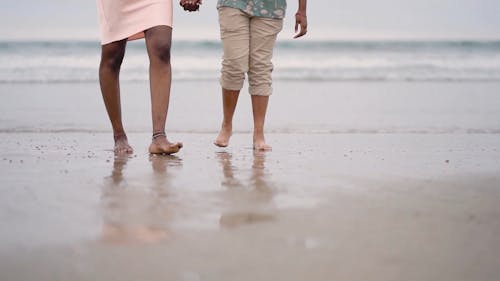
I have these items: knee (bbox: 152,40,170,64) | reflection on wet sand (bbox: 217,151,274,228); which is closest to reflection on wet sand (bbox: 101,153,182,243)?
reflection on wet sand (bbox: 217,151,274,228)

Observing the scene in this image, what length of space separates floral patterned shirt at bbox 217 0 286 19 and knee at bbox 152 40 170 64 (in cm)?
65

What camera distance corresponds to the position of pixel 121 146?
15.3ft

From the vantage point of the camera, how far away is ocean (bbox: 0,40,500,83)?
45.8 feet

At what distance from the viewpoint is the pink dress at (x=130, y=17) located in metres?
4.48

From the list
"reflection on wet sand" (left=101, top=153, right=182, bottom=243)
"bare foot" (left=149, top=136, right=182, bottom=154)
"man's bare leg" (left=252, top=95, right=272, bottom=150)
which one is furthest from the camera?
"man's bare leg" (left=252, top=95, right=272, bottom=150)

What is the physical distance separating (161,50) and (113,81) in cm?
48

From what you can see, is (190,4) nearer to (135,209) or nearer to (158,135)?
(158,135)

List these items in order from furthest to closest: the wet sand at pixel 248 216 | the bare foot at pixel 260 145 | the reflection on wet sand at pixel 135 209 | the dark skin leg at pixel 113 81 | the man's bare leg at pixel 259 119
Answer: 1. the man's bare leg at pixel 259 119
2. the bare foot at pixel 260 145
3. the dark skin leg at pixel 113 81
4. the reflection on wet sand at pixel 135 209
5. the wet sand at pixel 248 216

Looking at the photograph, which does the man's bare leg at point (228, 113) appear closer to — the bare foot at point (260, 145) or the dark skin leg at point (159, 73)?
the bare foot at point (260, 145)

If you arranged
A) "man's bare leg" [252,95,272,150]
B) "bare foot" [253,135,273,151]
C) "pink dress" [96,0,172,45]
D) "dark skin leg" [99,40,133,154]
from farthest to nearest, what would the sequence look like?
"man's bare leg" [252,95,272,150], "bare foot" [253,135,273,151], "dark skin leg" [99,40,133,154], "pink dress" [96,0,172,45]

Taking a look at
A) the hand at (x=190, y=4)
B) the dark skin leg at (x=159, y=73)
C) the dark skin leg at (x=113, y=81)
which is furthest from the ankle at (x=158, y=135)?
the hand at (x=190, y=4)

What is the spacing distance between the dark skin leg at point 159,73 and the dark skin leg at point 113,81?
250mm

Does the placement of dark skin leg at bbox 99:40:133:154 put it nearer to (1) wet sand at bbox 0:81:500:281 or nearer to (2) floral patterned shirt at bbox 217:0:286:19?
(1) wet sand at bbox 0:81:500:281

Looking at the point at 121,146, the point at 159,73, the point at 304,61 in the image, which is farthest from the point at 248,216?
the point at 304,61
